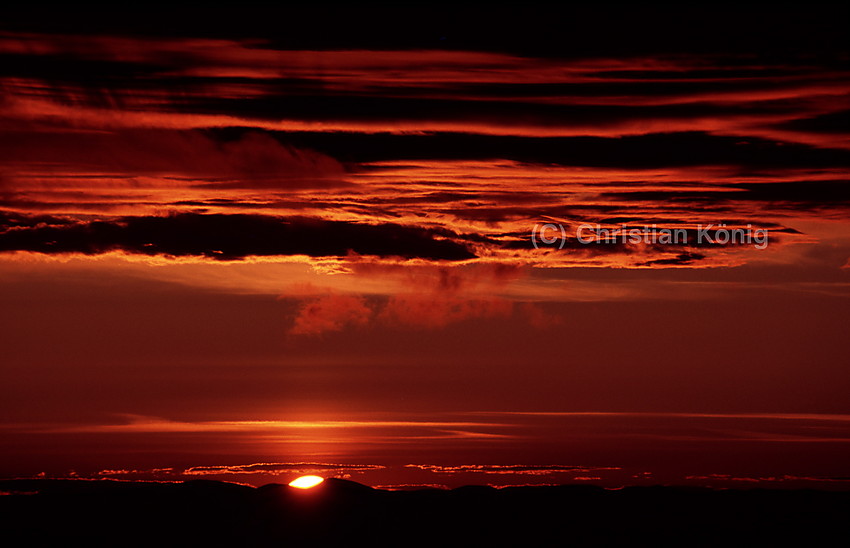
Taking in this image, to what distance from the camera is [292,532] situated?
634ft

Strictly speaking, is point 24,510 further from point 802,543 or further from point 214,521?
point 802,543

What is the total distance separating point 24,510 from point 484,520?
80291 mm

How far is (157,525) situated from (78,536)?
15718 millimetres

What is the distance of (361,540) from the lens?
19025cm

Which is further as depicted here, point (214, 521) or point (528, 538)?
point (214, 521)

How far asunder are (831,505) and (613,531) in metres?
41.1

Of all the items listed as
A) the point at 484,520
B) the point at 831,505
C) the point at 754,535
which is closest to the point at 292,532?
the point at 484,520

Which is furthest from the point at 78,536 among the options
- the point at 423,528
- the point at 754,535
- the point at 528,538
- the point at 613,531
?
the point at 754,535

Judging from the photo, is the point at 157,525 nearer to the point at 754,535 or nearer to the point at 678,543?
the point at 678,543

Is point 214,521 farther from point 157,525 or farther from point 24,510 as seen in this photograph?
point 24,510

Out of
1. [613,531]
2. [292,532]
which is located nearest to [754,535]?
[613,531]

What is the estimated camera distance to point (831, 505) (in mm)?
197625

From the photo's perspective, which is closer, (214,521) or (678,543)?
(678,543)

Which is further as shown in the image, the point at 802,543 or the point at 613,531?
the point at 613,531
